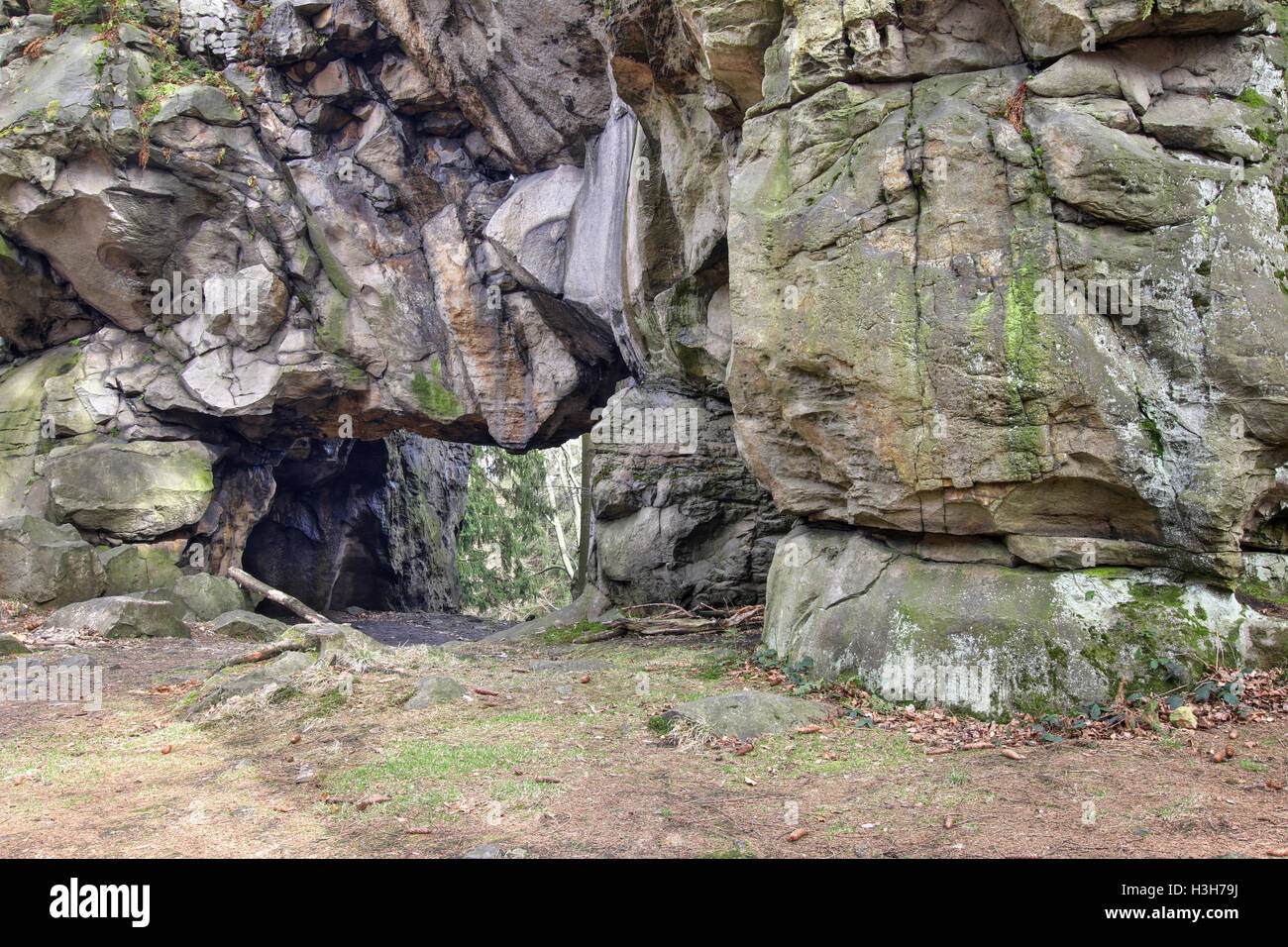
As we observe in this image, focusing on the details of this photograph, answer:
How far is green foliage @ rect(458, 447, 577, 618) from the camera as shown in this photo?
26141mm

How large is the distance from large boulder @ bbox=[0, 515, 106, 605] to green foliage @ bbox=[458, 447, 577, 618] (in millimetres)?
12766

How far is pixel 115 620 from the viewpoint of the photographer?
11539 mm

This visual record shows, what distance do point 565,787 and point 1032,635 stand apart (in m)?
3.29

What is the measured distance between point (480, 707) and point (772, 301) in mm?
4025

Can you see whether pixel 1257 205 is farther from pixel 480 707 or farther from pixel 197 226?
pixel 197 226

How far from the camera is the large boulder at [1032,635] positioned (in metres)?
5.99

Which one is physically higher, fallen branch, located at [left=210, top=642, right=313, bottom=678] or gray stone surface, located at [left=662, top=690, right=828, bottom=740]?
gray stone surface, located at [left=662, top=690, right=828, bottom=740]

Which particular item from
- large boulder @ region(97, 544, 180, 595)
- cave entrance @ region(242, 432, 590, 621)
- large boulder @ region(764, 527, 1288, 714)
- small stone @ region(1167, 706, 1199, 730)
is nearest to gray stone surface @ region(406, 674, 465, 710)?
large boulder @ region(764, 527, 1288, 714)

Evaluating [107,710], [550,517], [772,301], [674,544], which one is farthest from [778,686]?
[550,517]

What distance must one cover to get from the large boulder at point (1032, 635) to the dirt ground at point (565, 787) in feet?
1.79

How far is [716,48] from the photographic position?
812 cm

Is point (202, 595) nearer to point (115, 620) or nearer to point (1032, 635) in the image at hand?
point (115, 620)

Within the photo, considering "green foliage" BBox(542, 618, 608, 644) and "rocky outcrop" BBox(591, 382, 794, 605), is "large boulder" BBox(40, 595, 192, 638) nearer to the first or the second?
"green foliage" BBox(542, 618, 608, 644)
